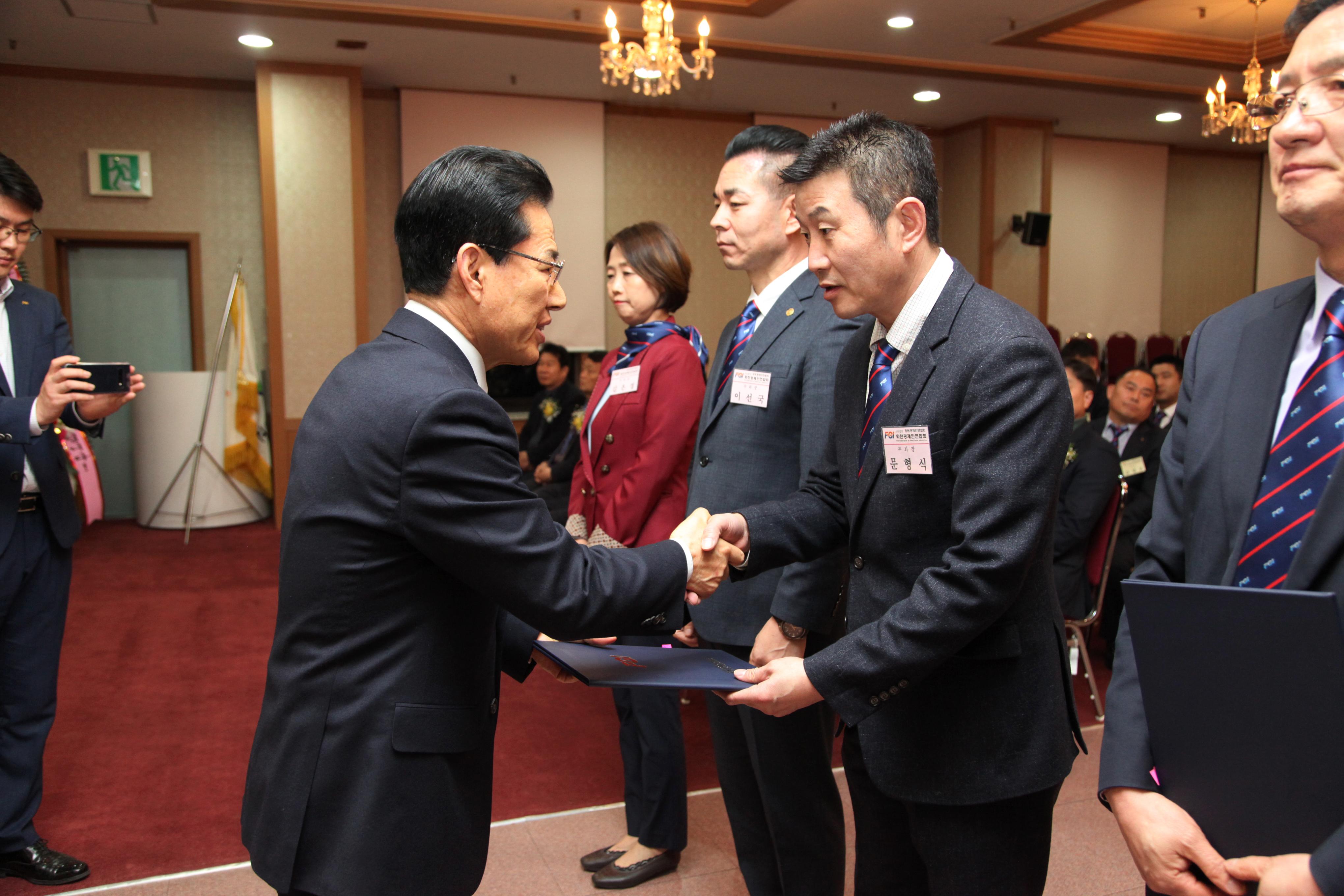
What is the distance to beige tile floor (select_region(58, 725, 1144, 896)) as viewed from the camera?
8.19 feet

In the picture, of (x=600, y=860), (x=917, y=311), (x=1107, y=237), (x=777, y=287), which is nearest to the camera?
(x=917, y=311)

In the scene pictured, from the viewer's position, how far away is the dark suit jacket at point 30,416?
2.48 metres

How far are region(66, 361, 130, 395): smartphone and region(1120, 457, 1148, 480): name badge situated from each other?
4054 mm

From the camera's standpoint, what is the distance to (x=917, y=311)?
1494 mm

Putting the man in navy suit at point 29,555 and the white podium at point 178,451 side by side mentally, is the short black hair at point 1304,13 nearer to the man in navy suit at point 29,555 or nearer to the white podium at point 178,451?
the man in navy suit at point 29,555

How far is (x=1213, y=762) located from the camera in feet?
3.31

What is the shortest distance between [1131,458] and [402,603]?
4344 mm

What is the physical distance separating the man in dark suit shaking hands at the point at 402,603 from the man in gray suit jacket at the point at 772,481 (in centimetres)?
69

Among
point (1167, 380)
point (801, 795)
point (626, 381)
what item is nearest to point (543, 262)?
point (801, 795)

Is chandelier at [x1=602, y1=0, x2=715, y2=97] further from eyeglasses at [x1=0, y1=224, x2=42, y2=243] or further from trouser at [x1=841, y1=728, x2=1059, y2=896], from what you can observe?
trouser at [x1=841, y1=728, x2=1059, y2=896]

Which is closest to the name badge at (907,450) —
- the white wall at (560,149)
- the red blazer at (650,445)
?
the red blazer at (650,445)

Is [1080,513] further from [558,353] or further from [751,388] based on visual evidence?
[558,353]

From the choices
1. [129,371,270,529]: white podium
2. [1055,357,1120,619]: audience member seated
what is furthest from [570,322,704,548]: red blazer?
[129,371,270,529]: white podium

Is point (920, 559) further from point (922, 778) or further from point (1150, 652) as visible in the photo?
point (1150, 652)
